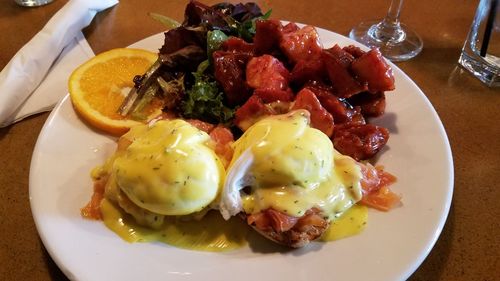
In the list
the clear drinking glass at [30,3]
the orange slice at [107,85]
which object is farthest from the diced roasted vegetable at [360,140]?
the clear drinking glass at [30,3]

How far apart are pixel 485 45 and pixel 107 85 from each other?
4.85 ft

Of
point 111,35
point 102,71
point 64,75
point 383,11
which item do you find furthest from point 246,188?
point 383,11

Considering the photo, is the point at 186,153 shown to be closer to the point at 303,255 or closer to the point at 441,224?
the point at 303,255

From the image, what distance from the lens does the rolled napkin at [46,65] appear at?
1761mm

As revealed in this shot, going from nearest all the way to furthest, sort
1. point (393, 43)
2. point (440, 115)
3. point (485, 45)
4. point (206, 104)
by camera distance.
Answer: point (206, 104)
point (440, 115)
point (485, 45)
point (393, 43)

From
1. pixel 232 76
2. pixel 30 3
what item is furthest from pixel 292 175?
pixel 30 3

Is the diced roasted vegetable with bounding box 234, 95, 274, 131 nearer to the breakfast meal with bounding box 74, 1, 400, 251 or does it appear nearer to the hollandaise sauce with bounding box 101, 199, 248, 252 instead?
the breakfast meal with bounding box 74, 1, 400, 251

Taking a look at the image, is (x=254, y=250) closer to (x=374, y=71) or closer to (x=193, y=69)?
(x=374, y=71)

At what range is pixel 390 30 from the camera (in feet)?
7.13

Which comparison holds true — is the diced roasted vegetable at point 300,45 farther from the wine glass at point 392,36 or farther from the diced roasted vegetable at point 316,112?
the wine glass at point 392,36

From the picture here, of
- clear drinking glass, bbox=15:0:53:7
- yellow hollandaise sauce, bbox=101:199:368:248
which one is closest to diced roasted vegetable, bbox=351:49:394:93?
yellow hollandaise sauce, bbox=101:199:368:248

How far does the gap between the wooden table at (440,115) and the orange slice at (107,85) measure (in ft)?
0.85

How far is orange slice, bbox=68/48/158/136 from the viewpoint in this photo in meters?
1.55

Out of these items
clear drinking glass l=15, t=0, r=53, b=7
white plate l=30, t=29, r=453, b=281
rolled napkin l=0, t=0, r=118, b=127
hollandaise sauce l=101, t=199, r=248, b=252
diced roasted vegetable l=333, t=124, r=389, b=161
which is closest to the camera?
white plate l=30, t=29, r=453, b=281
